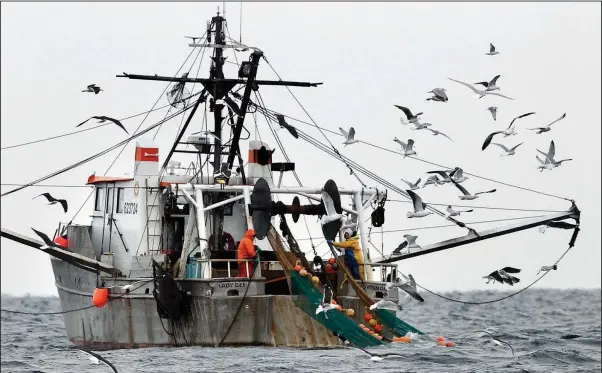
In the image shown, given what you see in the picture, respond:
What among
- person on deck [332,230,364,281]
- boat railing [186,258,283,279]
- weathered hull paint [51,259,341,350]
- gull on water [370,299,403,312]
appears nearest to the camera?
gull on water [370,299,403,312]

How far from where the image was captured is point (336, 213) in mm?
33438

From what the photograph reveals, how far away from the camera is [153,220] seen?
37.8m

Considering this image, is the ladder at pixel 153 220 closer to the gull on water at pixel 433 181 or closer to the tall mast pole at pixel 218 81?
Result: the tall mast pole at pixel 218 81

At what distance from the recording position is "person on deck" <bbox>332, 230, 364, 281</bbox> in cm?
3412

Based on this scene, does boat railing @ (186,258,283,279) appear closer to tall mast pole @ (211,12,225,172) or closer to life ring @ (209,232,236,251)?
life ring @ (209,232,236,251)

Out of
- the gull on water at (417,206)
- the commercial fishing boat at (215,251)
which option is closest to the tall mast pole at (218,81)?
the commercial fishing boat at (215,251)

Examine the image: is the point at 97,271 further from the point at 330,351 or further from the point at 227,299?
the point at 330,351

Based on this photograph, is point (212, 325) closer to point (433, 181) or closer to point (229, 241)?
point (229, 241)

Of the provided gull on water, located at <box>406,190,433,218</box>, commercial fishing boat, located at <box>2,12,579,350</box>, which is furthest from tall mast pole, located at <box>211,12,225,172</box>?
gull on water, located at <box>406,190,433,218</box>

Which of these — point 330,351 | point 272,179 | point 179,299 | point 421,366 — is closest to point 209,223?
point 272,179

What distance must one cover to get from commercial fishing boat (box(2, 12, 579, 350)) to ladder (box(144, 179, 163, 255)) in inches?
1.1

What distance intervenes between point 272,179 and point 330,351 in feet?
26.4

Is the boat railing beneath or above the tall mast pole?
beneath

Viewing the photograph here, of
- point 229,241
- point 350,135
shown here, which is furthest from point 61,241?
point 350,135
